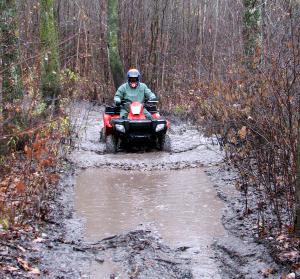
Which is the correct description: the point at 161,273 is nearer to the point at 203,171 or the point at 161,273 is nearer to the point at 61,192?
the point at 61,192

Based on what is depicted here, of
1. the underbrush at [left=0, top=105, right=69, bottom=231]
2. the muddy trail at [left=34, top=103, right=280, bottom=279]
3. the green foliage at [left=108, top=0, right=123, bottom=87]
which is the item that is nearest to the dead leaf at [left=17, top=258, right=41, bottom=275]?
the muddy trail at [left=34, top=103, right=280, bottom=279]

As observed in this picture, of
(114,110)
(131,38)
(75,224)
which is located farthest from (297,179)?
(131,38)

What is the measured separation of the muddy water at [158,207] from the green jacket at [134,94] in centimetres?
249

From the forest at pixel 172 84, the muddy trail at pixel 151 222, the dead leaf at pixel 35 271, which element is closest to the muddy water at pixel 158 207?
the muddy trail at pixel 151 222

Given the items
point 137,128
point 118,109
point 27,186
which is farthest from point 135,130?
point 27,186

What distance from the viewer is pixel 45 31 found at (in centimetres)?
1329

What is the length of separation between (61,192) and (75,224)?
138 centimetres

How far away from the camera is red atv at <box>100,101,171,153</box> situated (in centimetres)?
1045

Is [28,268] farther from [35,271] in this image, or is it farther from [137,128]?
[137,128]

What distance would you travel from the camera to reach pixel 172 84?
16281 mm

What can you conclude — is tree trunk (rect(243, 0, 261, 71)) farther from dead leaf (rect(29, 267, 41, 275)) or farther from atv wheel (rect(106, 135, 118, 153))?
dead leaf (rect(29, 267, 41, 275))

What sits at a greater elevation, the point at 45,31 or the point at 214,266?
the point at 45,31

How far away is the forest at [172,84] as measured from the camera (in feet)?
18.4

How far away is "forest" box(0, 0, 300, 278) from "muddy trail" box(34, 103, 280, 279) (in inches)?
13.0
